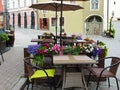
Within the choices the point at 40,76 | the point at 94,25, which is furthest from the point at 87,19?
the point at 40,76

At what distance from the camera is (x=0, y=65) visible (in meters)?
10.7

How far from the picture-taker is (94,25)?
157ft

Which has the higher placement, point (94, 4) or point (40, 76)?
point (94, 4)

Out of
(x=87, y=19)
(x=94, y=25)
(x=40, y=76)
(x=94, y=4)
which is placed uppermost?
(x=94, y=4)

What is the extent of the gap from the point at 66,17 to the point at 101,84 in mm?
41140

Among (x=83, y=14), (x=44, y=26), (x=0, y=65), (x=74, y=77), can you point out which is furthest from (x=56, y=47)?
(x=44, y=26)

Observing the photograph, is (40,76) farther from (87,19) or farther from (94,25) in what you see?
(87,19)

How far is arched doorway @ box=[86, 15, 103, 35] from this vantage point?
156ft

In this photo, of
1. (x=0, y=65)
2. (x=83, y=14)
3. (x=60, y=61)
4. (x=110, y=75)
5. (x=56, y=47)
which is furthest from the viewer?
(x=83, y=14)

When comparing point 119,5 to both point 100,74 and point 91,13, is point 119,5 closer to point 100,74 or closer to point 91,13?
point 91,13

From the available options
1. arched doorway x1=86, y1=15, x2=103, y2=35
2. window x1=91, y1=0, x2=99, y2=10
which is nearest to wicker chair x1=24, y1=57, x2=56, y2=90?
arched doorway x1=86, y1=15, x2=103, y2=35

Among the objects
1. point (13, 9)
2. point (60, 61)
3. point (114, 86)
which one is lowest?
point (114, 86)

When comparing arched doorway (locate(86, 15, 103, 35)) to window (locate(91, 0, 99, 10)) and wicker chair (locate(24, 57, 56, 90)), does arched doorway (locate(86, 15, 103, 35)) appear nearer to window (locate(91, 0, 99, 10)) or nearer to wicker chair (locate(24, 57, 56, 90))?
window (locate(91, 0, 99, 10))

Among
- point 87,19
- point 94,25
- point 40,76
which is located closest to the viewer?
point 40,76
